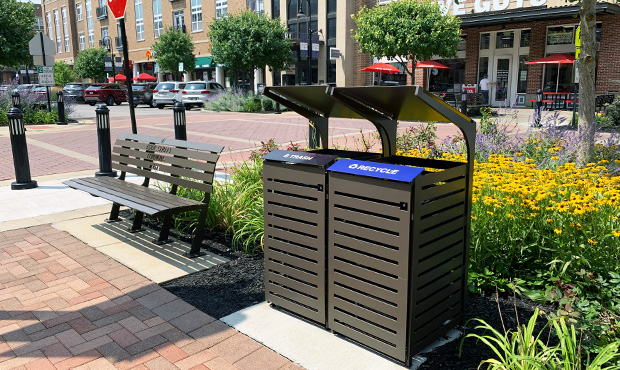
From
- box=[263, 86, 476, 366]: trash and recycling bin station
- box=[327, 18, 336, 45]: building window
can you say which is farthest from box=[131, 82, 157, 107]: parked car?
box=[263, 86, 476, 366]: trash and recycling bin station

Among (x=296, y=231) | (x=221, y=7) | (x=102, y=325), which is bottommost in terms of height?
(x=102, y=325)

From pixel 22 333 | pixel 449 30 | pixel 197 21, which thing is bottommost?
pixel 22 333

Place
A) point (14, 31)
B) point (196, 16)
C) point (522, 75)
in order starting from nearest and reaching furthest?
point (14, 31) < point (522, 75) < point (196, 16)

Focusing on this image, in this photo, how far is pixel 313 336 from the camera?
3275 mm

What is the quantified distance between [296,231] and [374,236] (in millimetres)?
673

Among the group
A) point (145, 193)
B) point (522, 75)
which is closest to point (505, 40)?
point (522, 75)

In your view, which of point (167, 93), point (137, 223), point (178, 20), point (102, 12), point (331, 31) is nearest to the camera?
point (137, 223)

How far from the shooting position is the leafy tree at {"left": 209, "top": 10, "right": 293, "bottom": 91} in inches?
1107

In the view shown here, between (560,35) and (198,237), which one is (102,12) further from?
(198,237)

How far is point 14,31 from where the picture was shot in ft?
84.6

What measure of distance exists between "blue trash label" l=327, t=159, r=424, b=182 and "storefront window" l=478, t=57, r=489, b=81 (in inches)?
1080

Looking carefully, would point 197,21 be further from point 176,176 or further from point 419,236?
point 419,236

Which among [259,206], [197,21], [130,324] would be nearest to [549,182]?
[259,206]

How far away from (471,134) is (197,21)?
47.9m
